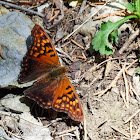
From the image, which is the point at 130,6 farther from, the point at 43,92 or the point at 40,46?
the point at 43,92

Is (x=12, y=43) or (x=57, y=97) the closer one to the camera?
(x=57, y=97)

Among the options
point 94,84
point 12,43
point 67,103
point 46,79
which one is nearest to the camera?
point 67,103

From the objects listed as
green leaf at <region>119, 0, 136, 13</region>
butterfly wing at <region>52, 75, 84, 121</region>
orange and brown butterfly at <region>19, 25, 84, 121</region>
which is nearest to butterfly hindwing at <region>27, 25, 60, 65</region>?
orange and brown butterfly at <region>19, 25, 84, 121</region>

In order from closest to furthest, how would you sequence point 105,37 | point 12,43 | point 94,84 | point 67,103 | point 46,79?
point 67,103 < point 46,79 < point 12,43 < point 94,84 < point 105,37

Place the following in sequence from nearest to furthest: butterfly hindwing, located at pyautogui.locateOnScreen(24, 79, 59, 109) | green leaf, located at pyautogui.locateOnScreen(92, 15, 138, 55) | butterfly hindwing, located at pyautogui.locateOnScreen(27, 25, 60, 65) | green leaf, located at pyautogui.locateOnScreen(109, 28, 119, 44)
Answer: butterfly hindwing, located at pyautogui.locateOnScreen(24, 79, 59, 109) → butterfly hindwing, located at pyautogui.locateOnScreen(27, 25, 60, 65) → green leaf, located at pyautogui.locateOnScreen(92, 15, 138, 55) → green leaf, located at pyautogui.locateOnScreen(109, 28, 119, 44)

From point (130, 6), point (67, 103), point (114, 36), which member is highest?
point (130, 6)

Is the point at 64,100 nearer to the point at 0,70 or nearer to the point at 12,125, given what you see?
the point at 12,125

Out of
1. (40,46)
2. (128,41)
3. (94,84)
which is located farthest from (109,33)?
(40,46)

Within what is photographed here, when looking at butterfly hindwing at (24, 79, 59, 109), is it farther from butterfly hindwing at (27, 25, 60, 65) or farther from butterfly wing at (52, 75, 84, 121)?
butterfly hindwing at (27, 25, 60, 65)
